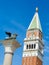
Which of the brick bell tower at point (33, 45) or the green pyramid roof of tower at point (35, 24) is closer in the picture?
the brick bell tower at point (33, 45)

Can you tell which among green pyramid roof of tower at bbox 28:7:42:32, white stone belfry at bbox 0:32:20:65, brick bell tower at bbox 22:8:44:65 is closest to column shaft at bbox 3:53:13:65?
white stone belfry at bbox 0:32:20:65

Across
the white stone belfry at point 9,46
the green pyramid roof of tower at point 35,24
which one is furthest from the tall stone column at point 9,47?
the green pyramid roof of tower at point 35,24

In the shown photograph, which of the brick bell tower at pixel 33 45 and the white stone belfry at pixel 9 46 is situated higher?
the brick bell tower at pixel 33 45

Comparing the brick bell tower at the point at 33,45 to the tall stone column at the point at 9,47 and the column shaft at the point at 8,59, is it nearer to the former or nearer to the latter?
the tall stone column at the point at 9,47

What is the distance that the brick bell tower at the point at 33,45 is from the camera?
57719 mm

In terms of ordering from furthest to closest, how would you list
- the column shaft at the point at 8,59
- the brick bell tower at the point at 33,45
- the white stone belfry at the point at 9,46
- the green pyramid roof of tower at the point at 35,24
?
the green pyramid roof of tower at the point at 35,24 < the brick bell tower at the point at 33,45 < the white stone belfry at the point at 9,46 < the column shaft at the point at 8,59

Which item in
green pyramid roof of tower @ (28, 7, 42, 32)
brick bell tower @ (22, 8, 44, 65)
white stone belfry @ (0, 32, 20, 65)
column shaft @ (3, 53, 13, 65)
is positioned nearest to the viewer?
column shaft @ (3, 53, 13, 65)

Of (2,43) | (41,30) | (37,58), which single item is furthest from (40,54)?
(2,43)

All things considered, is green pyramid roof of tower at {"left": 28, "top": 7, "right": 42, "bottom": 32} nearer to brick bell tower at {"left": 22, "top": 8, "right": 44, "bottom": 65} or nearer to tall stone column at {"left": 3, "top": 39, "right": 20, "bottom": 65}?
brick bell tower at {"left": 22, "top": 8, "right": 44, "bottom": 65}

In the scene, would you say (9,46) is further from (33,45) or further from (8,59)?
(33,45)

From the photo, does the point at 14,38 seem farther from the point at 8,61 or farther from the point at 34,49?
the point at 34,49

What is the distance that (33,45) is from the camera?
58375mm

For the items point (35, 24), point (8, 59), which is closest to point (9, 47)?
point (8, 59)

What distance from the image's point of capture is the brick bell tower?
57719mm
